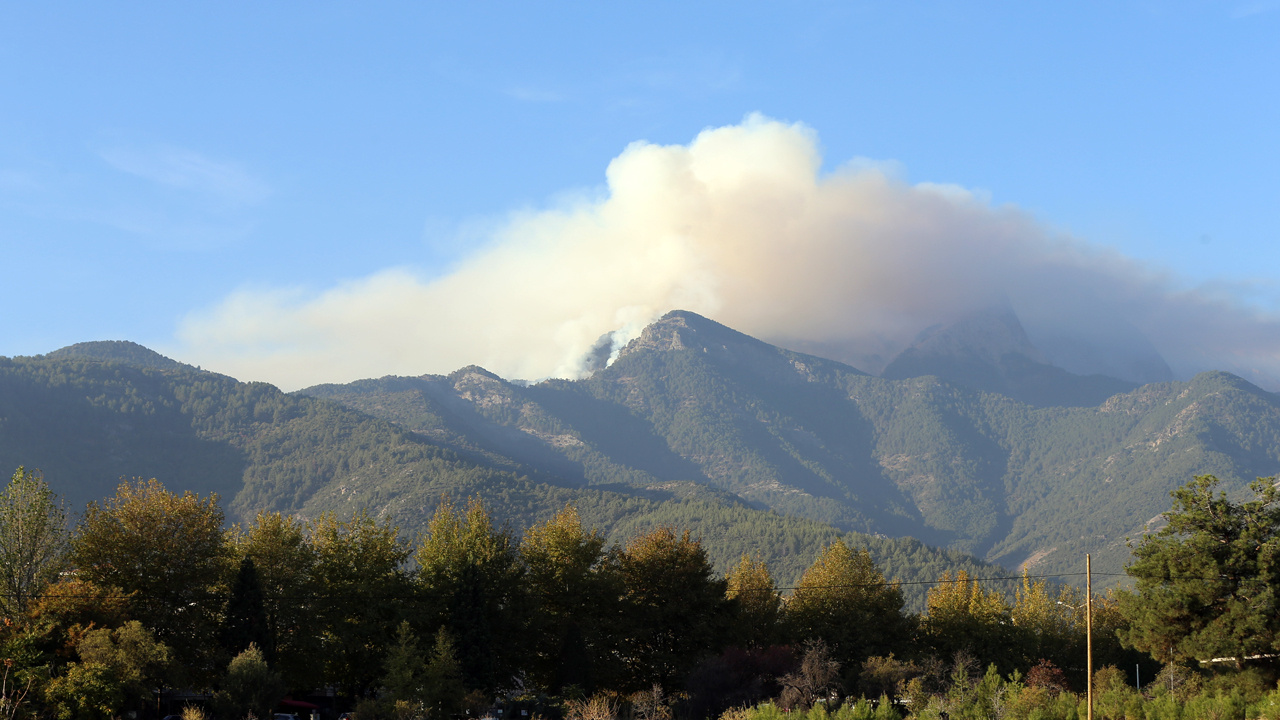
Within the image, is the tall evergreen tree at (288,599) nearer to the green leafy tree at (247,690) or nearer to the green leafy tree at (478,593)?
the green leafy tree at (478,593)

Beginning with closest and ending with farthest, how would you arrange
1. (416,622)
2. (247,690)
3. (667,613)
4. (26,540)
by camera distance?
(247,690) → (26,540) → (416,622) → (667,613)

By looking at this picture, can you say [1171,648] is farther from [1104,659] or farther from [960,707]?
[1104,659]

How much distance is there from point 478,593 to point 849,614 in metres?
34.8

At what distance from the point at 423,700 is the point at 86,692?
1754 centimetres

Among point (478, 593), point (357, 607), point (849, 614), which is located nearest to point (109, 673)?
point (357, 607)

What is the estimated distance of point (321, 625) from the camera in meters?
75.1

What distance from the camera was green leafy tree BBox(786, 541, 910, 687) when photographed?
8988cm

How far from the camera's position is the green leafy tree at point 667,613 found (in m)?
85.0

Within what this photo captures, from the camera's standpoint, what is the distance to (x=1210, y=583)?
64625 millimetres

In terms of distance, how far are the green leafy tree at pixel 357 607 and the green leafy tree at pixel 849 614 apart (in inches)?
1347

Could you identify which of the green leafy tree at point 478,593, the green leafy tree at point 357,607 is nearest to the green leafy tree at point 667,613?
the green leafy tree at point 478,593

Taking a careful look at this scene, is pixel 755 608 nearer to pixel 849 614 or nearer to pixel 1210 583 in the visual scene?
pixel 849 614

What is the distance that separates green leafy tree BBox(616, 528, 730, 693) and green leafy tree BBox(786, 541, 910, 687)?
376 inches

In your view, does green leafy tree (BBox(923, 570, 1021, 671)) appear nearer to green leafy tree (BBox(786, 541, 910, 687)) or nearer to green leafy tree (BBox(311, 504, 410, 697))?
green leafy tree (BBox(786, 541, 910, 687))
